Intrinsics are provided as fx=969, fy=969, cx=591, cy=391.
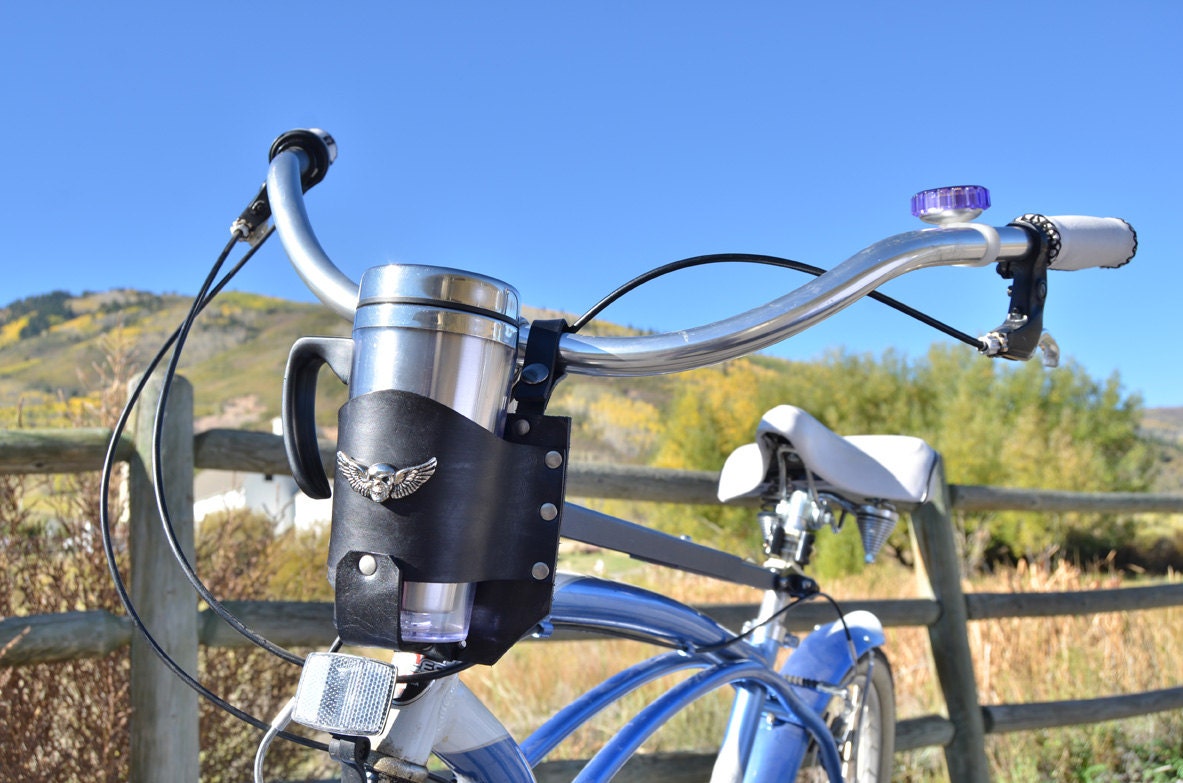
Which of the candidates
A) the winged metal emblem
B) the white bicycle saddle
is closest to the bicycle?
the winged metal emblem

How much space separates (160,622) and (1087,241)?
5.73 feet

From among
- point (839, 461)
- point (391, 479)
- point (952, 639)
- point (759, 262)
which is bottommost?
point (952, 639)

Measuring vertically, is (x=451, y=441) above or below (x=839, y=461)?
below

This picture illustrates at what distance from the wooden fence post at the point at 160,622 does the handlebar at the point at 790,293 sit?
118cm

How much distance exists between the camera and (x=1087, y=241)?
955mm

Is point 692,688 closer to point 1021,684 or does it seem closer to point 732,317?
point 732,317

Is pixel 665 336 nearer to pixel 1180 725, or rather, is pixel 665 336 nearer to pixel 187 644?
pixel 187 644

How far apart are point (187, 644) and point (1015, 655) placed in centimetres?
344

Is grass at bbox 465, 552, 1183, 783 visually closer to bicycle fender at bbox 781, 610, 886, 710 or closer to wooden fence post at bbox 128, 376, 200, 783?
→ bicycle fender at bbox 781, 610, 886, 710

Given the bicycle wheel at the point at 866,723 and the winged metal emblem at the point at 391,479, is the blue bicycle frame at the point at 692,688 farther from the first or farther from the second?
the winged metal emblem at the point at 391,479

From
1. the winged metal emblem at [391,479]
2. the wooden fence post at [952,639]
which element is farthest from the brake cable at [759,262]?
the wooden fence post at [952,639]

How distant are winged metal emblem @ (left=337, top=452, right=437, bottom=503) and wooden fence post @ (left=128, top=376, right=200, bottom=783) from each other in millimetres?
1390

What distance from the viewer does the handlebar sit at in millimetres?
749

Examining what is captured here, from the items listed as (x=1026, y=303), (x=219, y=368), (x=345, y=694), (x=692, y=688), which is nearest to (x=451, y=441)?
(x=345, y=694)
